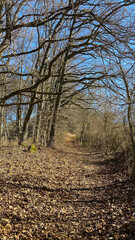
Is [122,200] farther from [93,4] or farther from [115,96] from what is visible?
[93,4]

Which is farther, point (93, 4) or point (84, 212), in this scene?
point (93, 4)

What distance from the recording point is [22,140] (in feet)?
40.8

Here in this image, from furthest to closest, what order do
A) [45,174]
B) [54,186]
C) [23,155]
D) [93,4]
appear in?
[23,155], [45,174], [54,186], [93,4]

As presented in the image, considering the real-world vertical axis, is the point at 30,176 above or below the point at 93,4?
below

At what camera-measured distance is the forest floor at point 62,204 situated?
3980 mm

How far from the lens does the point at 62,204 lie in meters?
5.30

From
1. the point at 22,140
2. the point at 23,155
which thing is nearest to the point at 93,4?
the point at 23,155

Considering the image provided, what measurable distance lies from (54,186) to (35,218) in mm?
1904

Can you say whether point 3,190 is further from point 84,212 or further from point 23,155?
point 23,155

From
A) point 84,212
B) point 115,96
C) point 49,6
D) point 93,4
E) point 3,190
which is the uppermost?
point 49,6

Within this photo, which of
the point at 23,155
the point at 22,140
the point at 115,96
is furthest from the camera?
the point at 22,140

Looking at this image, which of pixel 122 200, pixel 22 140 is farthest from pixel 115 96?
pixel 22 140

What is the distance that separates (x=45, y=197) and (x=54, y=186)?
83cm

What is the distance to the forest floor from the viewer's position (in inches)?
157
